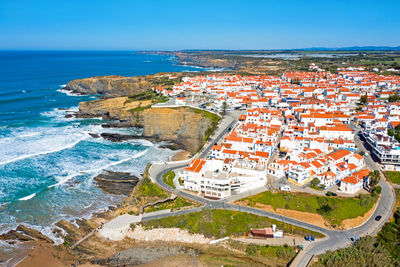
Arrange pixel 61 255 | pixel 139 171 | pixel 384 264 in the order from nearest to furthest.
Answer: pixel 384 264, pixel 61 255, pixel 139 171

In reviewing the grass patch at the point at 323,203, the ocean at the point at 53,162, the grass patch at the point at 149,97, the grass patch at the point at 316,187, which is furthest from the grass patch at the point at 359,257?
the grass patch at the point at 149,97

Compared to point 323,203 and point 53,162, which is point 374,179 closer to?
point 323,203

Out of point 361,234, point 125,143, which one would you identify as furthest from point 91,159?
point 361,234

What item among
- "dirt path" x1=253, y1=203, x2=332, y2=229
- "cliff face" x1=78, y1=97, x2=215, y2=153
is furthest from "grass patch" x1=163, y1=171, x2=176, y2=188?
"cliff face" x1=78, y1=97, x2=215, y2=153

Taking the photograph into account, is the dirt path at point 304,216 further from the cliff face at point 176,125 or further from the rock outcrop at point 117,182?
the cliff face at point 176,125

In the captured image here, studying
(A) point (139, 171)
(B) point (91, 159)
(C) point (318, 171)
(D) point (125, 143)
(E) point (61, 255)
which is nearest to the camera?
(E) point (61, 255)

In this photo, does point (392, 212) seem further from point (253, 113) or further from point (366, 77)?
point (366, 77)
